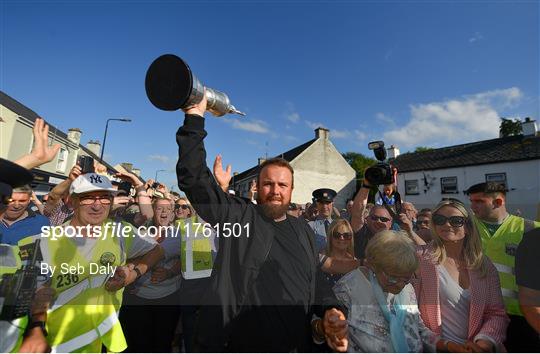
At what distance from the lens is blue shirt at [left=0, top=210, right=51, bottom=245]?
2.75 metres

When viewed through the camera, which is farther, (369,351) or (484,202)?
(484,202)

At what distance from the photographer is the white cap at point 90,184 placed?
2588 millimetres

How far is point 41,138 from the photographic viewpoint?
2283 mm

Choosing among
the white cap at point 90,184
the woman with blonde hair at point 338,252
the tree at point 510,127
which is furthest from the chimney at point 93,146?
the tree at point 510,127

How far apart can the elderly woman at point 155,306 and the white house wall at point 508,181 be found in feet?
64.6

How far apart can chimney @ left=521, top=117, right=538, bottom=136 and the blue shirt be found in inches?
1185

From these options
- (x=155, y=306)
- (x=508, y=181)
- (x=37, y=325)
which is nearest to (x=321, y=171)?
(x=508, y=181)

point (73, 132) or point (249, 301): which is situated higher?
point (73, 132)

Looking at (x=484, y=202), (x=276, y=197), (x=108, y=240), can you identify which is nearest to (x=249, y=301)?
(x=276, y=197)

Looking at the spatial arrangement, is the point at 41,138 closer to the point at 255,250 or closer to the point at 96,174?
the point at 96,174

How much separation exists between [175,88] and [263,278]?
4.90 feet

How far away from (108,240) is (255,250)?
1.53 meters

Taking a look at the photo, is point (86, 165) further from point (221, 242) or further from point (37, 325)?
point (221, 242)

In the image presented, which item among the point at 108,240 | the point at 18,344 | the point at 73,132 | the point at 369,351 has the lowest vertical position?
the point at 369,351
